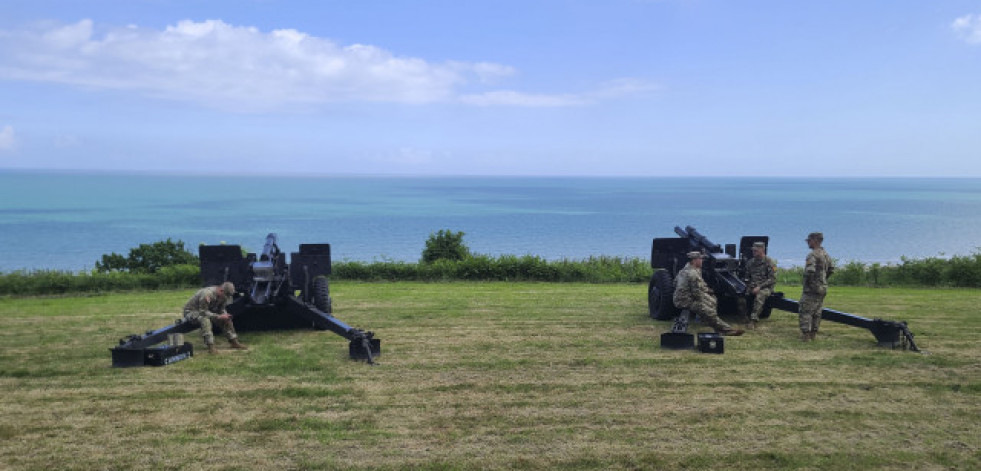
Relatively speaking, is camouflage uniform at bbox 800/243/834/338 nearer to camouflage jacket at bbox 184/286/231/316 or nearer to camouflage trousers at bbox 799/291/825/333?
camouflage trousers at bbox 799/291/825/333

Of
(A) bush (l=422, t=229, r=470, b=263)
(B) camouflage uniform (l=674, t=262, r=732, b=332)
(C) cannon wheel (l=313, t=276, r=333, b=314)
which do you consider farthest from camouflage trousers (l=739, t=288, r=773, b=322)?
(A) bush (l=422, t=229, r=470, b=263)

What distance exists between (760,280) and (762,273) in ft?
0.36

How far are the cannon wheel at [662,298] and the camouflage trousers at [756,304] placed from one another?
3.33ft

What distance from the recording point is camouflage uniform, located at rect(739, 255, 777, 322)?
10.8m

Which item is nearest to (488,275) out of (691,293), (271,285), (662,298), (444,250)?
(444,250)

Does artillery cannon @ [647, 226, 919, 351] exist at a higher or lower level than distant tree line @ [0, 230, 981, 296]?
higher

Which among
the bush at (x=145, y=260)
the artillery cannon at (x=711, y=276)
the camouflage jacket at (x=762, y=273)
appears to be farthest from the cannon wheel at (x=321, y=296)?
the bush at (x=145, y=260)

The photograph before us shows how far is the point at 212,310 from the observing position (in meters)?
9.59

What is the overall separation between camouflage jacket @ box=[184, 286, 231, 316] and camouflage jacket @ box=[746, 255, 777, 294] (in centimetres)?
744

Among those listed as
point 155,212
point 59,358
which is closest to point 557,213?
point 155,212

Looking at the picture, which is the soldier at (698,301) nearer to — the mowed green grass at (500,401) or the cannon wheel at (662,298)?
the mowed green grass at (500,401)

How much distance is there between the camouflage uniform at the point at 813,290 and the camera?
383 inches

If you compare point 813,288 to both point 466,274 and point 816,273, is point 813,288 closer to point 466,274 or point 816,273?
point 816,273

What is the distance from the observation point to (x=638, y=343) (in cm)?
973
